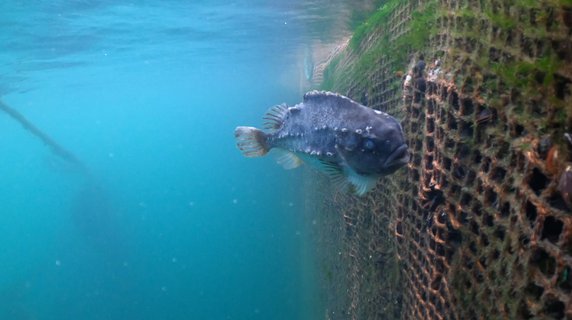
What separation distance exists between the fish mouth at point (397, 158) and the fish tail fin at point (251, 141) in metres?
1.61

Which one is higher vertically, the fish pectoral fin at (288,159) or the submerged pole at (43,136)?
the fish pectoral fin at (288,159)

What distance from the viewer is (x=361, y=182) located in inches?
122

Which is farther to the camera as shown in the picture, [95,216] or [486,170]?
[95,216]

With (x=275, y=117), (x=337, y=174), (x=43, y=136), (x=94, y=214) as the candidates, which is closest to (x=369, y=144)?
(x=337, y=174)

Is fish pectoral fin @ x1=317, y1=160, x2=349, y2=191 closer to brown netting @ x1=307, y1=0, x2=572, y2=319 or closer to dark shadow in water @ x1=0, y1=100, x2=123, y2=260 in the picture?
brown netting @ x1=307, y1=0, x2=572, y2=319

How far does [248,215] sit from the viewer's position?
124 ft

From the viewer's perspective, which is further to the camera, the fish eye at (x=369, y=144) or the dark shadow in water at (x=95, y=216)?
the dark shadow in water at (x=95, y=216)

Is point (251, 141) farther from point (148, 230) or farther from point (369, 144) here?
point (148, 230)

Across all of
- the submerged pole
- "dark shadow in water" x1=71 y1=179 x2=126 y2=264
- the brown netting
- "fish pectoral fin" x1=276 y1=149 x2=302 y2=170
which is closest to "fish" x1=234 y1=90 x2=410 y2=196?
"fish pectoral fin" x1=276 y1=149 x2=302 y2=170

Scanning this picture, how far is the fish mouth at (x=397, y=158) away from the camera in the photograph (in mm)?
2807

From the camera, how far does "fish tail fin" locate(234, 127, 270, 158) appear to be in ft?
13.4

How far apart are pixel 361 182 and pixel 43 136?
24459mm

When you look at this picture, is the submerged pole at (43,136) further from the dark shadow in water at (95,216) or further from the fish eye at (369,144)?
the fish eye at (369,144)

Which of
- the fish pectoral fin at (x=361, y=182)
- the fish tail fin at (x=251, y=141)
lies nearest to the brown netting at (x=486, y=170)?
the fish pectoral fin at (x=361, y=182)
